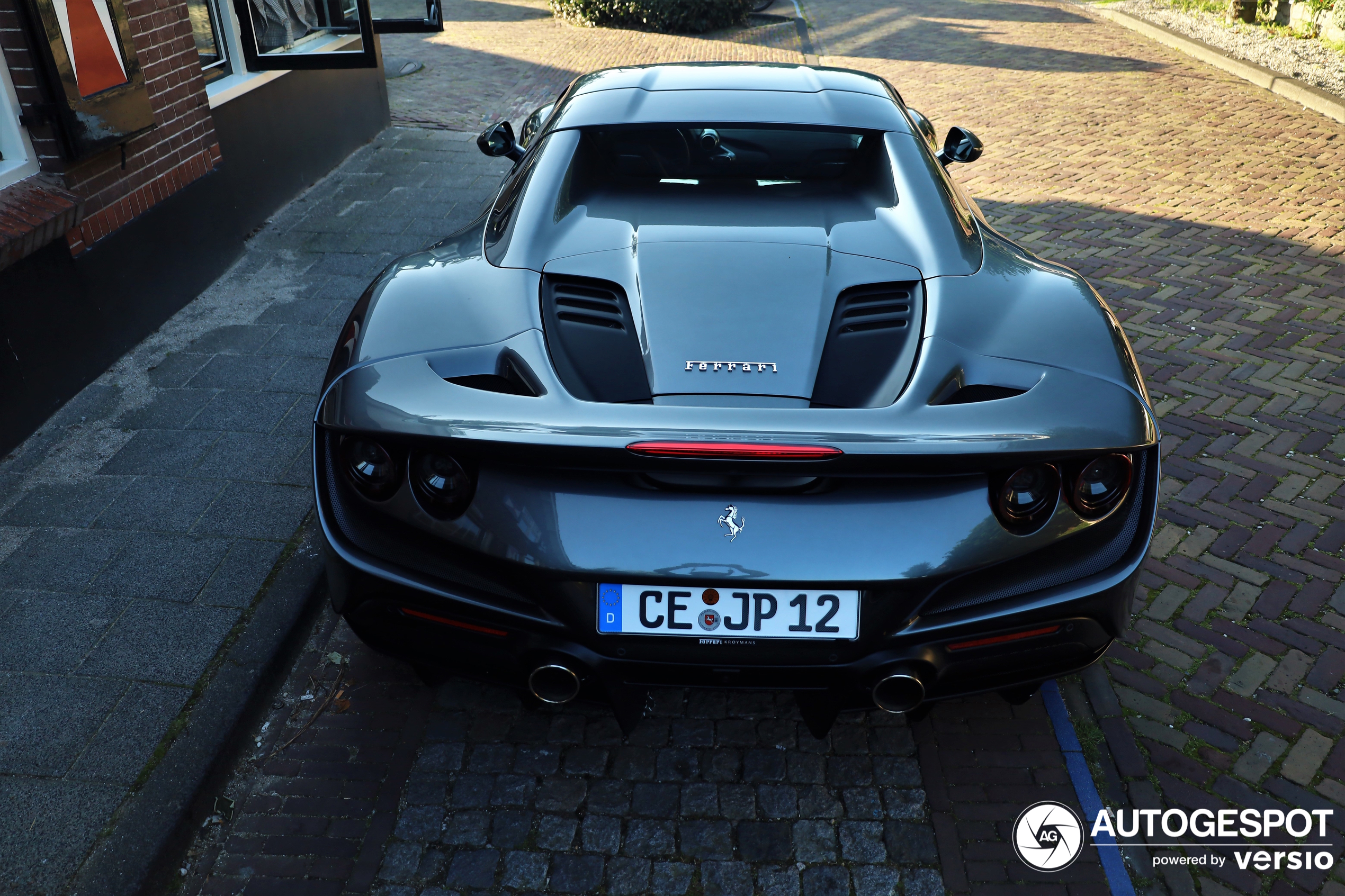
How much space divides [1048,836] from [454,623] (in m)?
1.51

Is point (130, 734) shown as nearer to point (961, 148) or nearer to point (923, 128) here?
point (923, 128)

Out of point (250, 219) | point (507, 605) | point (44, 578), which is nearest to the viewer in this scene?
point (507, 605)

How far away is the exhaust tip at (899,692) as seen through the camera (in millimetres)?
2074

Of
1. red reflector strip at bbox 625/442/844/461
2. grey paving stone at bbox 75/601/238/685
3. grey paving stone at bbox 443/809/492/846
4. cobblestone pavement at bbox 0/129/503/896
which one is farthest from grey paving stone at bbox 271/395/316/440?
red reflector strip at bbox 625/442/844/461

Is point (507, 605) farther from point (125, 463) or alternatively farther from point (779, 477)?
point (125, 463)

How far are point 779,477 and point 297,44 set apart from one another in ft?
20.6

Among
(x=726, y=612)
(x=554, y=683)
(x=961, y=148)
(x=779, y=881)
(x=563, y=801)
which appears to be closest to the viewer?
(x=726, y=612)

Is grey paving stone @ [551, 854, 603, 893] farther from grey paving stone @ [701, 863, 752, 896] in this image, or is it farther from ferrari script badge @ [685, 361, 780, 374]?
ferrari script badge @ [685, 361, 780, 374]

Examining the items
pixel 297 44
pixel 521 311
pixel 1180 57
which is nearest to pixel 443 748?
pixel 521 311

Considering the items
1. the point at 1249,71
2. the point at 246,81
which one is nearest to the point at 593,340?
the point at 246,81

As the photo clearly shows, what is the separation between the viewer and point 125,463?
3.81 m

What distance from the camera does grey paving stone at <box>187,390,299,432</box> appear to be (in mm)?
4066

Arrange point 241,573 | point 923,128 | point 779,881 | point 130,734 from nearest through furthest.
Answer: point 779,881 → point 130,734 → point 241,573 → point 923,128

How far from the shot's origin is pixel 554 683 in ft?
7.02
